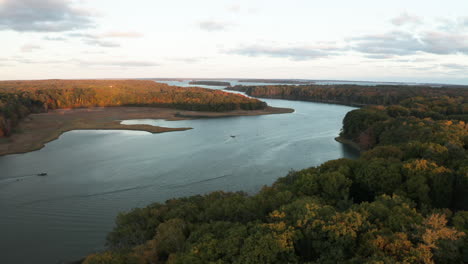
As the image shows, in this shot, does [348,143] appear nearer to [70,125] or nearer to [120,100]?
[70,125]

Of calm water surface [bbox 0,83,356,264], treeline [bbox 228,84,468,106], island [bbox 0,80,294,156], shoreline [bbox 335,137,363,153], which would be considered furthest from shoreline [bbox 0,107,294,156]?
treeline [bbox 228,84,468,106]

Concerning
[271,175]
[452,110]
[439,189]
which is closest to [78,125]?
[271,175]

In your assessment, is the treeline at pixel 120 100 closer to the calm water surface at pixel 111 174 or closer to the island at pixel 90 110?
the island at pixel 90 110

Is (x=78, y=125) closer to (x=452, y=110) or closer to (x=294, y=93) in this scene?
(x=452, y=110)

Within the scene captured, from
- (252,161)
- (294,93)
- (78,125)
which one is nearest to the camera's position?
(252,161)

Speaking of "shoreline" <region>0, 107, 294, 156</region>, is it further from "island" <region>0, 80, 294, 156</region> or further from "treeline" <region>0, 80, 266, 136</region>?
"treeline" <region>0, 80, 266, 136</region>
